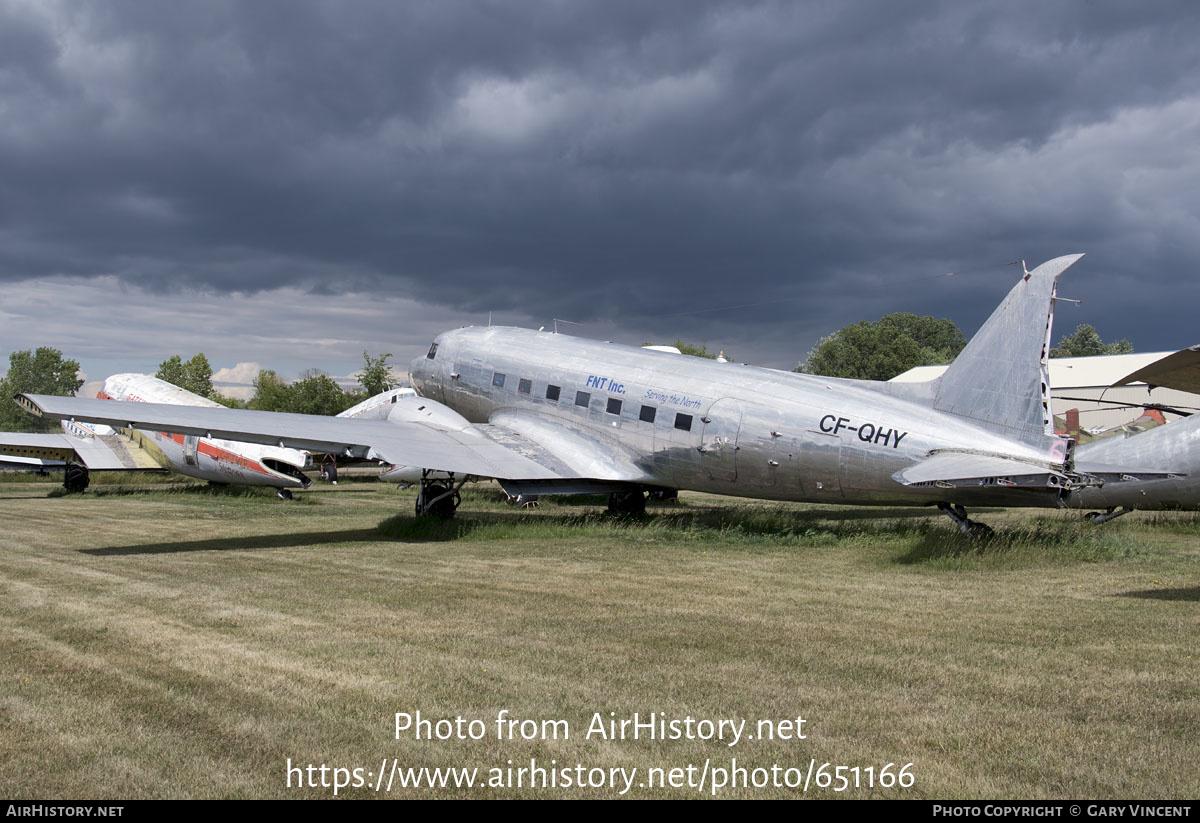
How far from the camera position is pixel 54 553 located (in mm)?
15109

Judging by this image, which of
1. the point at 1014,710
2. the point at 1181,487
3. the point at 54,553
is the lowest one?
the point at 54,553

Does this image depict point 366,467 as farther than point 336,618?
Yes

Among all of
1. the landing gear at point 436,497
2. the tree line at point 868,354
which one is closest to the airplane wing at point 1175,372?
the landing gear at point 436,497

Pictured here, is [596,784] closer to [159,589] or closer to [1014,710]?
[1014,710]

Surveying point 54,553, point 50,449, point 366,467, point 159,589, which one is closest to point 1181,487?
point 159,589

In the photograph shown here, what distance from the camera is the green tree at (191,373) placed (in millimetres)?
102500

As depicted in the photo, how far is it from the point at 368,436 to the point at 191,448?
1732cm

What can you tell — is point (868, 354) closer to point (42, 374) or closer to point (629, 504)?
point (629, 504)

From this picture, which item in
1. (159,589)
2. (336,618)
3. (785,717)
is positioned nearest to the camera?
(785,717)

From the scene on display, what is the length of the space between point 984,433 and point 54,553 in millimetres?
16201

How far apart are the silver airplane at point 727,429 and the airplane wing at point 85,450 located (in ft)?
61.6

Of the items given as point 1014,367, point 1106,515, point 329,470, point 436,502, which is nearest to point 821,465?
point 1014,367

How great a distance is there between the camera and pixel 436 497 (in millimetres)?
20141

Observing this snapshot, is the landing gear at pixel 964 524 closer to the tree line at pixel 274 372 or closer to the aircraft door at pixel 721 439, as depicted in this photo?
the aircraft door at pixel 721 439
